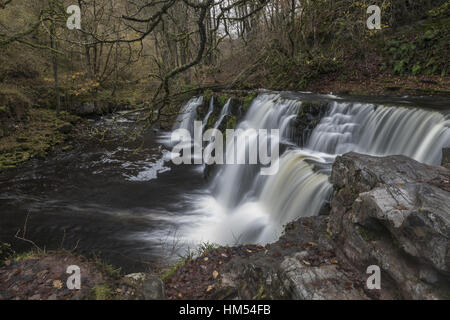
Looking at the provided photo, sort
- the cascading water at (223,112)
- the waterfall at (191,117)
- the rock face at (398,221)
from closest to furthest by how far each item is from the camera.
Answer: the rock face at (398,221) < the cascading water at (223,112) < the waterfall at (191,117)

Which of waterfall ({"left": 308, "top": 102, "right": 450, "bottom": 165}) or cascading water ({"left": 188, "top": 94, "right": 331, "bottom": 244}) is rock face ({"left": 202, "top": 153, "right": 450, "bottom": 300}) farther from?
waterfall ({"left": 308, "top": 102, "right": 450, "bottom": 165})

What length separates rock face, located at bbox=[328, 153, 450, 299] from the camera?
214cm

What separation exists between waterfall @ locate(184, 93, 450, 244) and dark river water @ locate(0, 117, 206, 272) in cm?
99

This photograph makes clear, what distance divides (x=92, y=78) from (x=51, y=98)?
311 cm

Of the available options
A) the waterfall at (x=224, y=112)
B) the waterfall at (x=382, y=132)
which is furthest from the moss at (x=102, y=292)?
the waterfall at (x=224, y=112)

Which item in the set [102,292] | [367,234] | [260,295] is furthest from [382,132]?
[102,292]

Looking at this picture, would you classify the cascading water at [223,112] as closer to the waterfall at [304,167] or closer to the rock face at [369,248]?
the waterfall at [304,167]

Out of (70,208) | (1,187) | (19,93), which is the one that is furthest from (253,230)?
(19,93)

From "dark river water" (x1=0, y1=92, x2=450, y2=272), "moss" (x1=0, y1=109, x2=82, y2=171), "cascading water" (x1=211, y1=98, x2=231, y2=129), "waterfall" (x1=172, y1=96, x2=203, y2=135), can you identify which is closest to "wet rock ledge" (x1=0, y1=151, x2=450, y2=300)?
"dark river water" (x1=0, y1=92, x2=450, y2=272)

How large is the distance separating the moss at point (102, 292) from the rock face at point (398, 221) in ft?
8.63

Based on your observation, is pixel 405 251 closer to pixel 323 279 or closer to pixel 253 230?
pixel 323 279

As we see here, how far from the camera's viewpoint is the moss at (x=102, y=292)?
2793 mm

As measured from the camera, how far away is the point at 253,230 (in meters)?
5.74

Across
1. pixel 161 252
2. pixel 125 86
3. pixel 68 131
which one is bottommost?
pixel 161 252
